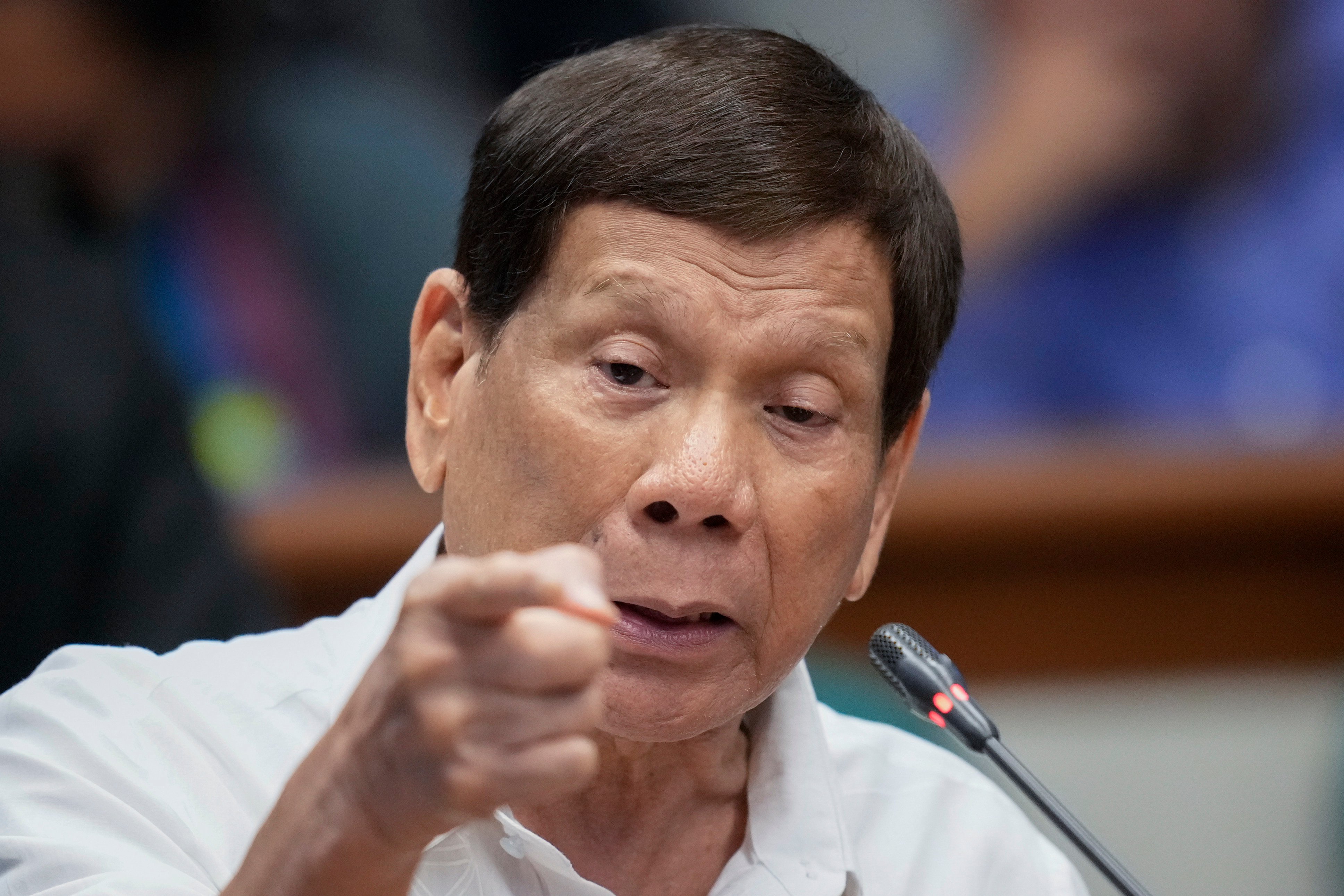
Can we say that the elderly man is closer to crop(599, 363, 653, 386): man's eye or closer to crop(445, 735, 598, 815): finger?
crop(599, 363, 653, 386): man's eye

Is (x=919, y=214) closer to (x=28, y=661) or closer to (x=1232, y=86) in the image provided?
(x=28, y=661)

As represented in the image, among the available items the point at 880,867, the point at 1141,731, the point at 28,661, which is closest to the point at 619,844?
the point at 880,867

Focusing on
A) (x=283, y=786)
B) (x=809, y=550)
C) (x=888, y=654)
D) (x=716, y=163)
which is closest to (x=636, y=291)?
(x=716, y=163)

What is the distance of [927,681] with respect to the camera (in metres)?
1.77

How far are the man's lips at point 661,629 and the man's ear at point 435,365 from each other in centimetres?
39

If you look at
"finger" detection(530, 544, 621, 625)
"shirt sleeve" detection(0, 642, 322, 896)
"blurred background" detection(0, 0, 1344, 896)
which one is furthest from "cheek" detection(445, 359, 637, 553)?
"blurred background" detection(0, 0, 1344, 896)

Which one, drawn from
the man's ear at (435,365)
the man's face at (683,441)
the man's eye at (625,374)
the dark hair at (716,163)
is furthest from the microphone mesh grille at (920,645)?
the man's ear at (435,365)

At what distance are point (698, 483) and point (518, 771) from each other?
0.61 metres

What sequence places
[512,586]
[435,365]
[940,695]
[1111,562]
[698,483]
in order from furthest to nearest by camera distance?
[1111,562], [435,365], [940,695], [698,483], [512,586]

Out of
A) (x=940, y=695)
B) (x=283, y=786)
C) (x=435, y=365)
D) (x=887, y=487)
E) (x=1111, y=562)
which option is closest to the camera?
(x=283, y=786)

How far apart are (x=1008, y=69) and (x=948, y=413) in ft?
3.32

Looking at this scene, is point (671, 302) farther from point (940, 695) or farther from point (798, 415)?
point (940, 695)

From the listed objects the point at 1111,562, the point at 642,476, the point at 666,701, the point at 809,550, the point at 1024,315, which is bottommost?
the point at 1111,562

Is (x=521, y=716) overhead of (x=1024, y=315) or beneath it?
overhead
